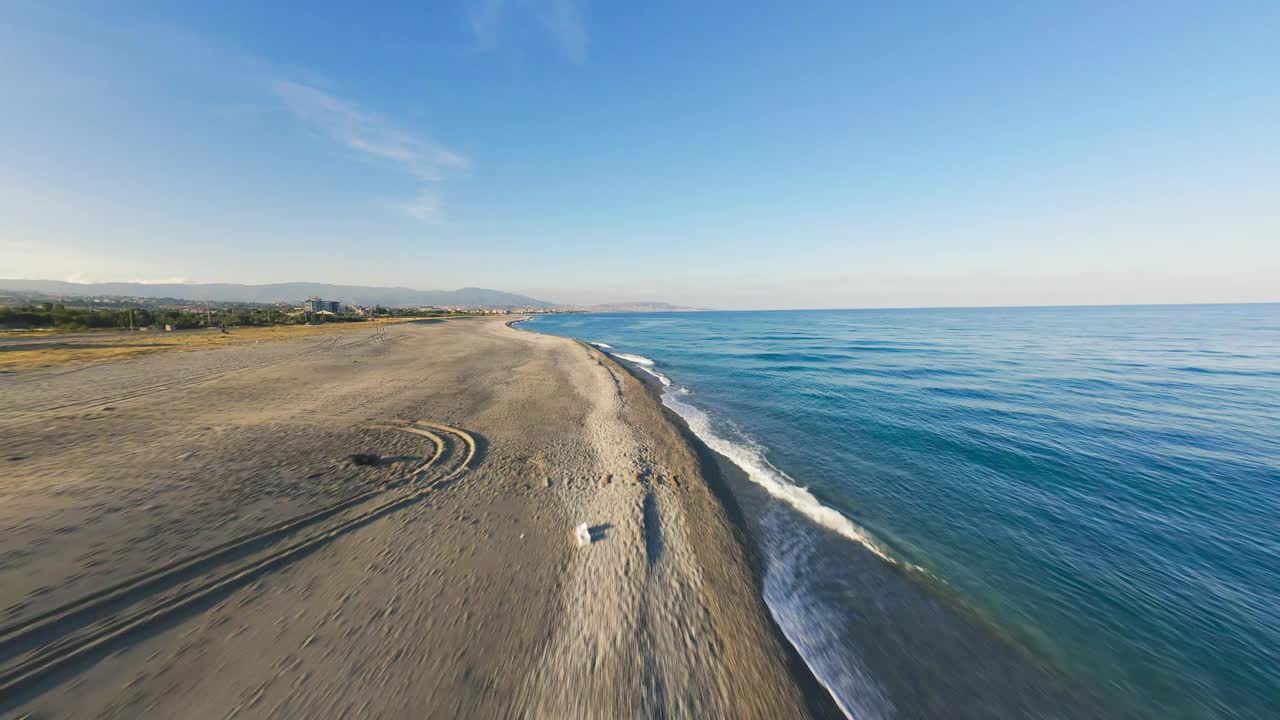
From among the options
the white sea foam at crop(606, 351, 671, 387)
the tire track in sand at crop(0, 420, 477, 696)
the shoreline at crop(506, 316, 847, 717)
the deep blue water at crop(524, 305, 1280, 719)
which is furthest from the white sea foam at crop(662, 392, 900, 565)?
the tire track in sand at crop(0, 420, 477, 696)

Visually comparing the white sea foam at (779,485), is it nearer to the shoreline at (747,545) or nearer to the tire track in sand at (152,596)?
the shoreline at (747,545)

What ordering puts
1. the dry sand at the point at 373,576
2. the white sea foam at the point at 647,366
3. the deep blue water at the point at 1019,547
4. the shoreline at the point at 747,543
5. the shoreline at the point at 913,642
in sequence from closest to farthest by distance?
the dry sand at the point at 373,576, the shoreline at the point at 747,543, the shoreline at the point at 913,642, the deep blue water at the point at 1019,547, the white sea foam at the point at 647,366

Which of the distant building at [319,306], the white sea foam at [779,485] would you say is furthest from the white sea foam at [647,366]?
the distant building at [319,306]

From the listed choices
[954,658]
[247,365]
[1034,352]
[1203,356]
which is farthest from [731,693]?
[1203,356]

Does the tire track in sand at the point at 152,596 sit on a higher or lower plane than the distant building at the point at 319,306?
lower

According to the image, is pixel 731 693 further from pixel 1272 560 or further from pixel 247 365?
pixel 247 365

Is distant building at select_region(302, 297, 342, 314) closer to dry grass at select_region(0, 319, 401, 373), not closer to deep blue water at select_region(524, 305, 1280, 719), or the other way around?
dry grass at select_region(0, 319, 401, 373)
